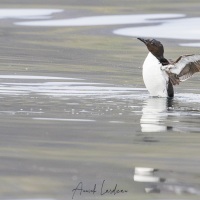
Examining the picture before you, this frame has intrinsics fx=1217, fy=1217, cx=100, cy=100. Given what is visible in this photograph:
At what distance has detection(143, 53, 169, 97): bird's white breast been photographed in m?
13.4

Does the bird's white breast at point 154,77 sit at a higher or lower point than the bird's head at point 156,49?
lower

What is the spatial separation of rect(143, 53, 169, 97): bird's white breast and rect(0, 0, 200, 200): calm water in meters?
0.13

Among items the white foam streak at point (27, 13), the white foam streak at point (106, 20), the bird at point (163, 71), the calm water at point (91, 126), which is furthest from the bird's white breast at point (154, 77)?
the white foam streak at point (27, 13)

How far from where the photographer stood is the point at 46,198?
7.21m

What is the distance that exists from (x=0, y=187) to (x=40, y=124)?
3.02 metres

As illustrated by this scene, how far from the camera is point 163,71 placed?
13539mm

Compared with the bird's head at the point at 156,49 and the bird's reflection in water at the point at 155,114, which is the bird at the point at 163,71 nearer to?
the bird's head at the point at 156,49

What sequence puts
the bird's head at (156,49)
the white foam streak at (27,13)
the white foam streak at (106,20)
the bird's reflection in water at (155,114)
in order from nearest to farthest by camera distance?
the bird's reflection in water at (155,114), the bird's head at (156,49), the white foam streak at (106,20), the white foam streak at (27,13)

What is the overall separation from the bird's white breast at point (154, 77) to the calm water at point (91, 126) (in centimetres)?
13

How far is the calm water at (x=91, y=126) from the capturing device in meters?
7.68

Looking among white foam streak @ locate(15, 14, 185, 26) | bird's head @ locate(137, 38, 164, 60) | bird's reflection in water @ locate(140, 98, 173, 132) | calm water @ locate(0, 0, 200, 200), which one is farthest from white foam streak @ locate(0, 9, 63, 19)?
bird's reflection in water @ locate(140, 98, 173, 132)

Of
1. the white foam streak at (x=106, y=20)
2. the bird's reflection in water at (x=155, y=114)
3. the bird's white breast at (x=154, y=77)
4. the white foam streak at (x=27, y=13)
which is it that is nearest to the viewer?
the bird's reflection in water at (x=155, y=114)

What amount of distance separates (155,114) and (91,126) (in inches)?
52.0

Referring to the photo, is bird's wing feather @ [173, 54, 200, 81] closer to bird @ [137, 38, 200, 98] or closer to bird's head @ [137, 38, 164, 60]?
bird @ [137, 38, 200, 98]
